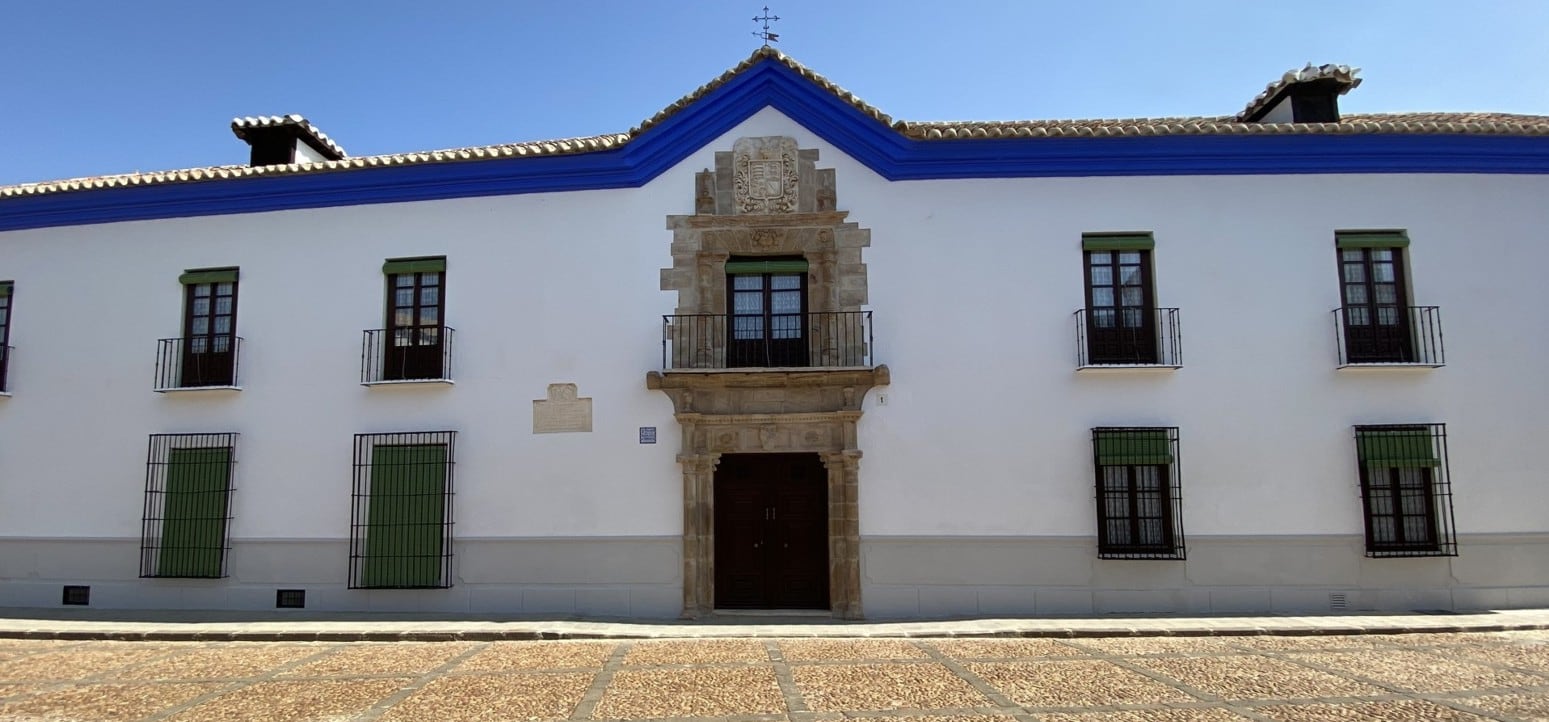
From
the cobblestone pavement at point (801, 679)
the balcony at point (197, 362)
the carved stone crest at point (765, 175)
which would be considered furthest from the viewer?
the balcony at point (197, 362)

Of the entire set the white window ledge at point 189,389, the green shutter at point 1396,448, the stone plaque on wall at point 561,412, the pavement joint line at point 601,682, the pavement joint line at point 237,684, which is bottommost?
the pavement joint line at point 237,684

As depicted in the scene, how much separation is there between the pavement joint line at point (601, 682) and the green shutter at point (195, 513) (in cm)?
499

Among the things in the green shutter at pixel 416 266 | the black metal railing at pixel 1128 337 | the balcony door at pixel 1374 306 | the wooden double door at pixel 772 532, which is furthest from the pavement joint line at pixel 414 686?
the balcony door at pixel 1374 306

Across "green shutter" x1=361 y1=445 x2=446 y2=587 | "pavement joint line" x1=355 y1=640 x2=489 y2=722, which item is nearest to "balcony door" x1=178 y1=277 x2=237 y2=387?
"green shutter" x1=361 y1=445 x2=446 y2=587

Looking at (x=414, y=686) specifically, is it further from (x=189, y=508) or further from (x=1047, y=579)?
(x=1047, y=579)

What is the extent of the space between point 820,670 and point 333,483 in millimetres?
5875

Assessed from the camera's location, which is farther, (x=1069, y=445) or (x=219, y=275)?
(x=219, y=275)

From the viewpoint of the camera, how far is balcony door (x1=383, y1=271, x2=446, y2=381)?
366 inches

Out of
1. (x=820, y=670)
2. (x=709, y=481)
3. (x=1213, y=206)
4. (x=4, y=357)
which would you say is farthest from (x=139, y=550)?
(x=1213, y=206)

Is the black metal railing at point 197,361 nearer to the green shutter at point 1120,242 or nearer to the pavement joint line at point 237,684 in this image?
the pavement joint line at point 237,684

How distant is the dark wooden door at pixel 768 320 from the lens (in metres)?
9.05

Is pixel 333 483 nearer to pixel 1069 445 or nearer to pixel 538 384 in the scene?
pixel 538 384

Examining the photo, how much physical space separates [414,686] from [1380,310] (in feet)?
31.3

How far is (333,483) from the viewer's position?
9156mm
